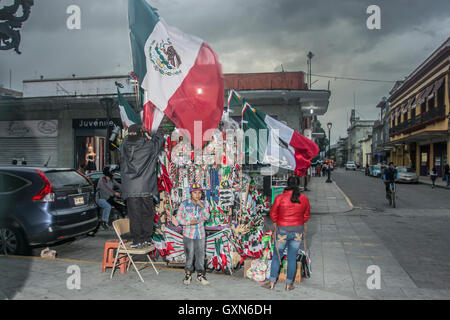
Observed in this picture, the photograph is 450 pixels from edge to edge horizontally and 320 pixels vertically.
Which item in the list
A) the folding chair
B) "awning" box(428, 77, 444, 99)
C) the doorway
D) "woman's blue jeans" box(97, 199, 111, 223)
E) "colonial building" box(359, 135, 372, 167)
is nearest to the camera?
the folding chair

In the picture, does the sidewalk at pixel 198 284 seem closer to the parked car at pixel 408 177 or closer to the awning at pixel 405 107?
the parked car at pixel 408 177

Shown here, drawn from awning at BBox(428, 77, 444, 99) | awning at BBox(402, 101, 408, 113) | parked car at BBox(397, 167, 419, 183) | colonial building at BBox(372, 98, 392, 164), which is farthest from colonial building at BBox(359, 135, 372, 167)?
parked car at BBox(397, 167, 419, 183)

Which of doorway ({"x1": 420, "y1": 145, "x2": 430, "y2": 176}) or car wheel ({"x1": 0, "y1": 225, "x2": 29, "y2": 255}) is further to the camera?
doorway ({"x1": 420, "y1": 145, "x2": 430, "y2": 176})

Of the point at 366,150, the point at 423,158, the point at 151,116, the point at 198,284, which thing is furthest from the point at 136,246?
the point at 366,150

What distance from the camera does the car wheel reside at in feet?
20.7

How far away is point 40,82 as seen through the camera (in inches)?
898

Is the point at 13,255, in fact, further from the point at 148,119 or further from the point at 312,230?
the point at 312,230

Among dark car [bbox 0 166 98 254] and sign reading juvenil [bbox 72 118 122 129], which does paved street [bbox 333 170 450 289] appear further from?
sign reading juvenil [bbox 72 118 122 129]

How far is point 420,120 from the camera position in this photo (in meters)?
37.4

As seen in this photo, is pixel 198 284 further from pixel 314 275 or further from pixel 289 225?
pixel 314 275

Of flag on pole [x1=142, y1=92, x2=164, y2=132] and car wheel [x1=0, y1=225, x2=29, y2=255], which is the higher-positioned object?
flag on pole [x1=142, y1=92, x2=164, y2=132]

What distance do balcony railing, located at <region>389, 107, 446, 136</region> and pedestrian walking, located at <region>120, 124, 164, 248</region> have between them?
33.3 m

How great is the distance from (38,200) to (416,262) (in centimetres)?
715
